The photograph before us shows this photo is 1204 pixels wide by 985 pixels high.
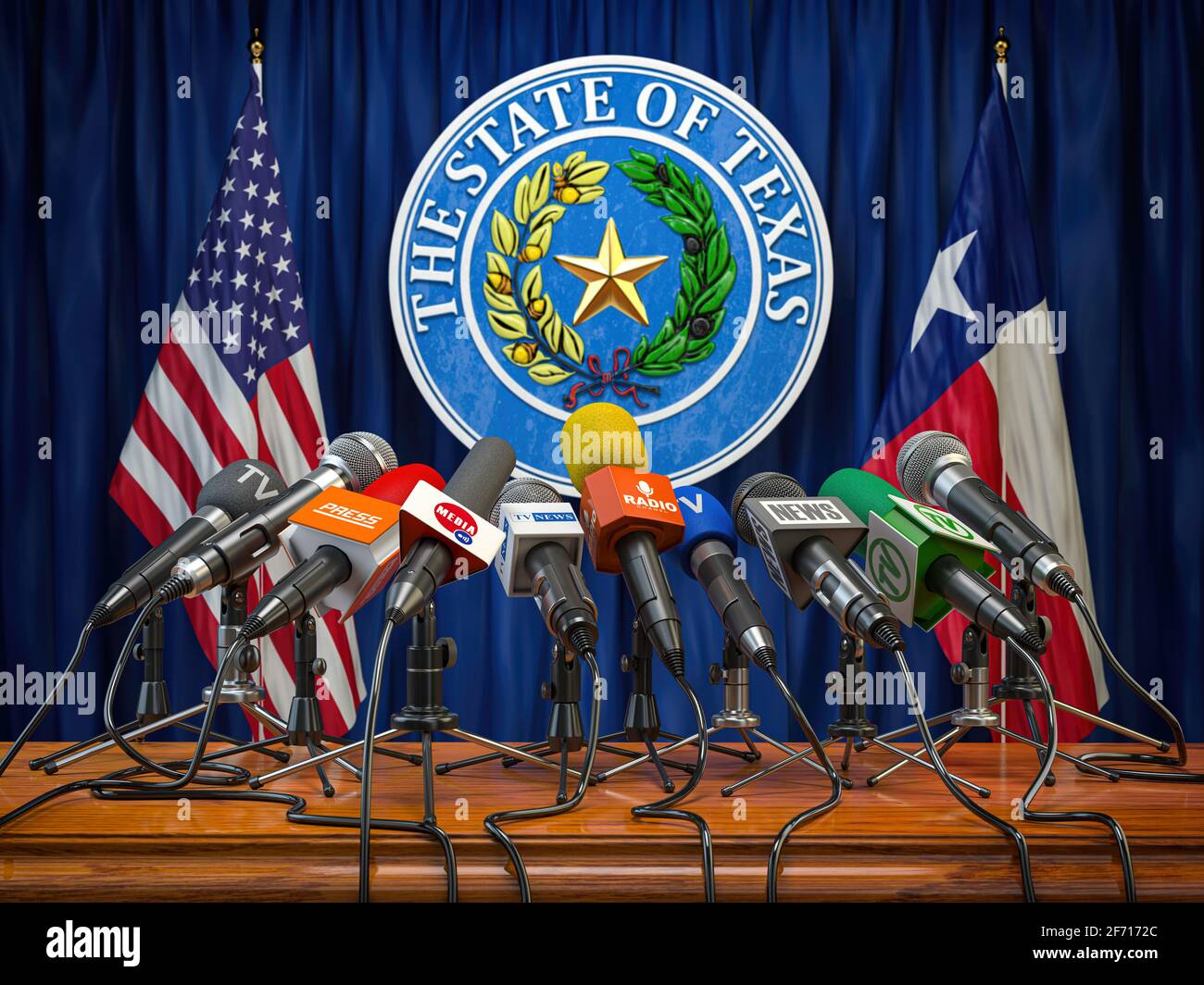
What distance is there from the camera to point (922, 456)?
63.3 inches

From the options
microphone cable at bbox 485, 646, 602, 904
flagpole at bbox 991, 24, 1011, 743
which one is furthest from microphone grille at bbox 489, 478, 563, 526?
flagpole at bbox 991, 24, 1011, 743

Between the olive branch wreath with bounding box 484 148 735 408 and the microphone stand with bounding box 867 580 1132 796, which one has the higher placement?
the olive branch wreath with bounding box 484 148 735 408

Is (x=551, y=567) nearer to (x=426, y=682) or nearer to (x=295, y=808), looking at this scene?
(x=426, y=682)

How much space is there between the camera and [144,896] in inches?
38.8

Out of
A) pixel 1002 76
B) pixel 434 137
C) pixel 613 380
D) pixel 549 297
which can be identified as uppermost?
pixel 1002 76

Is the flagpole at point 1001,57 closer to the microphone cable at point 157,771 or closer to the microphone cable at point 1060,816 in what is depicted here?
the microphone cable at point 1060,816

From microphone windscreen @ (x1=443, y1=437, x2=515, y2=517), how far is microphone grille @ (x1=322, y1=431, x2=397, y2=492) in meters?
0.19

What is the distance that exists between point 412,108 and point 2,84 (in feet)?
4.09

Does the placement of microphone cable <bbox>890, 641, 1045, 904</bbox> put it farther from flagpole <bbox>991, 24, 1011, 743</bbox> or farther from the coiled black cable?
flagpole <bbox>991, 24, 1011, 743</bbox>

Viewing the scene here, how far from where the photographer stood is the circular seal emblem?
2.82 m

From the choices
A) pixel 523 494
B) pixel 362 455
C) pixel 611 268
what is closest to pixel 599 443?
pixel 523 494

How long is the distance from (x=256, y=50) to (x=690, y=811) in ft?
8.88

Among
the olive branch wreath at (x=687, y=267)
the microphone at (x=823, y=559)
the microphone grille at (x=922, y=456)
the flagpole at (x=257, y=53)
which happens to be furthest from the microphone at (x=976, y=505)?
the flagpole at (x=257, y=53)
